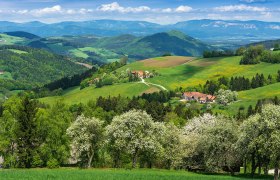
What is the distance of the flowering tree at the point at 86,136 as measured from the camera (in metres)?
70.4

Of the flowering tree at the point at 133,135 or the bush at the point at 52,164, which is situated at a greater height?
the flowering tree at the point at 133,135

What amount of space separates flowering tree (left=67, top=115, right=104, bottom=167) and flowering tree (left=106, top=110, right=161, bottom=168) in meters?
2.29

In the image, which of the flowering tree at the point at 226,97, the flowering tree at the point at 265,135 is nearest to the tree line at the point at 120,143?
the flowering tree at the point at 265,135

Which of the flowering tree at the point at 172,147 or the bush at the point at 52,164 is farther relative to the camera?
the flowering tree at the point at 172,147

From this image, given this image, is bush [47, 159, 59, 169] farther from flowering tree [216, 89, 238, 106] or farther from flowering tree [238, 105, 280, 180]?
flowering tree [216, 89, 238, 106]

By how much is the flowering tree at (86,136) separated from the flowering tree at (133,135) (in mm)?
2289

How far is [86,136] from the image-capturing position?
70125mm

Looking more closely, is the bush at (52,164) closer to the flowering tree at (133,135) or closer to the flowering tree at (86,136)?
the flowering tree at (86,136)

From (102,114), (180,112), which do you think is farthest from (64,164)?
(180,112)

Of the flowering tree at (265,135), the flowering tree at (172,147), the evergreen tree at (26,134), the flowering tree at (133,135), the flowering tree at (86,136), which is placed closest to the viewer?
the flowering tree at (265,135)

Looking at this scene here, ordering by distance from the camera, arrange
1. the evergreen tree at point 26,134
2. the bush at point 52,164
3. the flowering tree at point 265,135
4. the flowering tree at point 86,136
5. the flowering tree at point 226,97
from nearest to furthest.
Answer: the flowering tree at point 265,135 < the bush at point 52,164 < the flowering tree at point 86,136 < the evergreen tree at point 26,134 < the flowering tree at point 226,97

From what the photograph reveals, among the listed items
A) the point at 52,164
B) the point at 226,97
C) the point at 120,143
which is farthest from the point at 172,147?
the point at 226,97

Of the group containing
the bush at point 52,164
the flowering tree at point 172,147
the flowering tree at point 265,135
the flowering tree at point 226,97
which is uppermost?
the flowering tree at point 265,135

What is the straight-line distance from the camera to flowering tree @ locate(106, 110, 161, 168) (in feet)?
227
